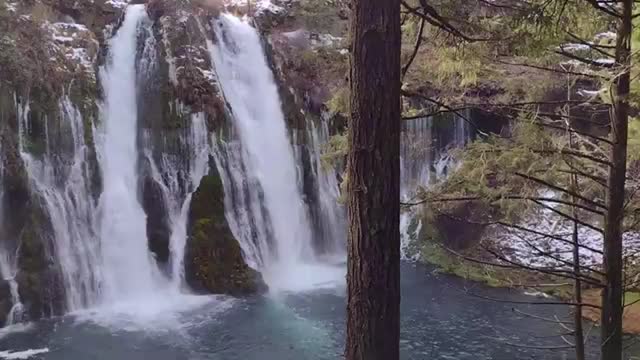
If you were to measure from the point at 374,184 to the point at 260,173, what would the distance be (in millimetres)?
13597

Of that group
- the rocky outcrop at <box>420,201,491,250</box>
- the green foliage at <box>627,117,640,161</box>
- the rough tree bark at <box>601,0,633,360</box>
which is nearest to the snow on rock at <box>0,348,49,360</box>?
the rough tree bark at <box>601,0,633,360</box>

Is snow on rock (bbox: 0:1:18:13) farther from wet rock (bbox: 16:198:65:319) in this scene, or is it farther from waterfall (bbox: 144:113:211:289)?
wet rock (bbox: 16:198:65:319)

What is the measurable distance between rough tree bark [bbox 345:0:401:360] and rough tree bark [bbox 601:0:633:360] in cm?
273

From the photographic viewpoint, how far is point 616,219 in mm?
5609

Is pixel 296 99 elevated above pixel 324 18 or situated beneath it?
situated beneath

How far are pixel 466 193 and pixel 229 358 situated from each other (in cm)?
631

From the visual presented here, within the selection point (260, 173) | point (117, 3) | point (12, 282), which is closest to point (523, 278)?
point (260, 173)

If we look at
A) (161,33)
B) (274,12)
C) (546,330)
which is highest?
(274,12)

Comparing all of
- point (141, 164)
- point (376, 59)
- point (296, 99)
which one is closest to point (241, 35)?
point (296, 99)

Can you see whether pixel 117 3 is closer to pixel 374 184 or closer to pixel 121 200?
pixel 121 200

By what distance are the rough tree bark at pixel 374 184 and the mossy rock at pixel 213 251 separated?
439 inches

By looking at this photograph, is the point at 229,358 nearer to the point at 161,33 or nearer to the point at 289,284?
the point at 289,284

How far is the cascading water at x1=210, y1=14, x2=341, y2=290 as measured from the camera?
16156mm

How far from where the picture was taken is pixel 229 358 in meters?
11.0
